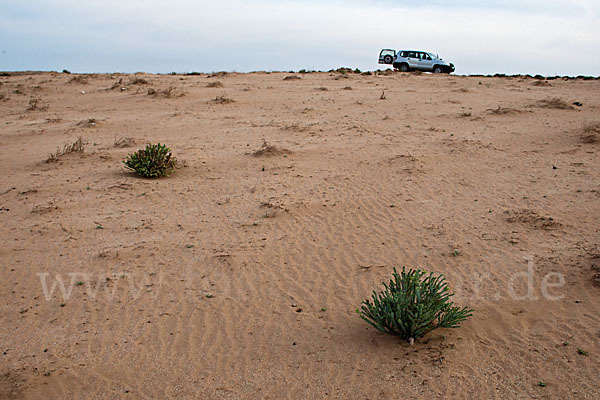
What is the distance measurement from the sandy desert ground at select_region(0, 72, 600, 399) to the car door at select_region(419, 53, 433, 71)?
14.0 m

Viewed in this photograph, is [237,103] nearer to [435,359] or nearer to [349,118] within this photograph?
[349,118]

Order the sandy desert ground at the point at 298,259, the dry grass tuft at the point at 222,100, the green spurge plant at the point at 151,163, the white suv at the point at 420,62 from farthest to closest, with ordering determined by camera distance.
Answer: the white suv at the point at 420,62 → the dry grass tuft at the point at 222,100 → the green spurge plant at the point at 151,163 → the sandy desert ground at the point at 298,259

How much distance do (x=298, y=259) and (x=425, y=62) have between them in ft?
71.9

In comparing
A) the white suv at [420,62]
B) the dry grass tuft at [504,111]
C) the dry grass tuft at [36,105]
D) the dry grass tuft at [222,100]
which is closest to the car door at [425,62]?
the white suv at [420,62]

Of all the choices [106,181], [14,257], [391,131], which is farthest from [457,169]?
[14,257]

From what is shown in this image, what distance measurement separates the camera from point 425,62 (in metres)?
24.8

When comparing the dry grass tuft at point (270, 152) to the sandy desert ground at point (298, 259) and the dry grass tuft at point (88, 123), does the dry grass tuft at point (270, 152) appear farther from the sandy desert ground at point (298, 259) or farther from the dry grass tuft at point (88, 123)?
the dry grass tuft at point (88, 123)

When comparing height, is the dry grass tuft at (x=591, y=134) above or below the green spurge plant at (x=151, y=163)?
above

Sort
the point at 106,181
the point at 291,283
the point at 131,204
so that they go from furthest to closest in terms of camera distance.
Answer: the point at 106,181, the point at 131,204, the point at 291,283

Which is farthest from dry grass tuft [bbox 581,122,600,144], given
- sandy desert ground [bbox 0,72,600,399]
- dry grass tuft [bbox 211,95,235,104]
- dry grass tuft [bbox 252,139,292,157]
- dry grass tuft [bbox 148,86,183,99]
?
dry grass tuft [bbox 148,86,183,99]

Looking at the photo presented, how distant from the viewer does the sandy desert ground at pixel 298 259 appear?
3502 millimetres

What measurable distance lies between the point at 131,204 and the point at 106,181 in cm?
130

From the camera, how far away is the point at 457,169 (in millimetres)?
8047

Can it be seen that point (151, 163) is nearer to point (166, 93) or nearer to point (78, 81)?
point (166, 93)
